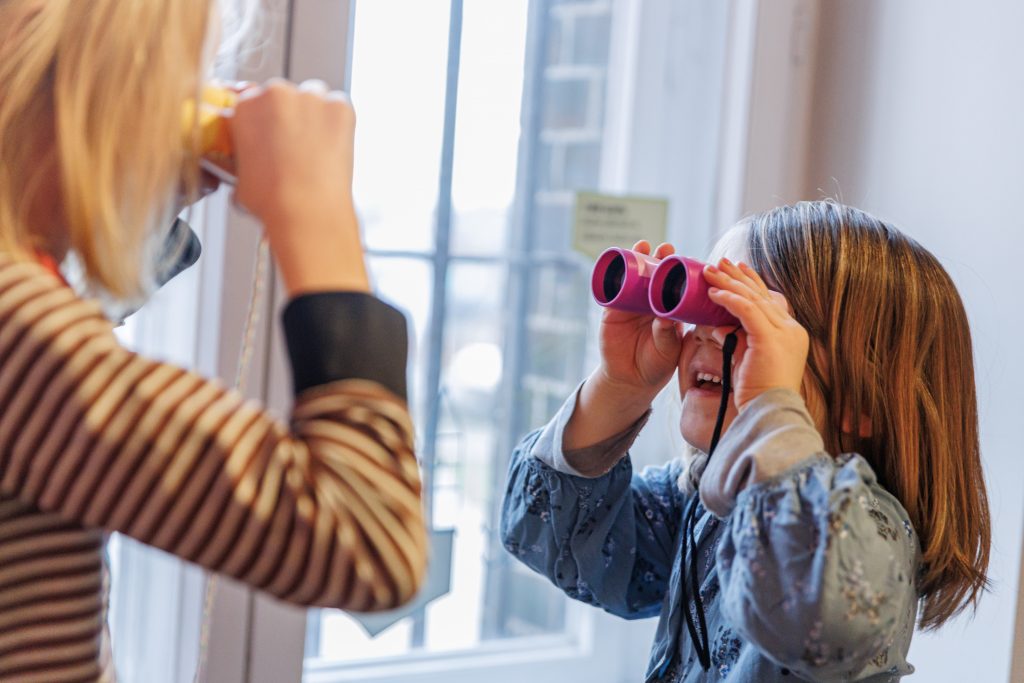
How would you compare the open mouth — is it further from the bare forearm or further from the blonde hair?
the blonde hair

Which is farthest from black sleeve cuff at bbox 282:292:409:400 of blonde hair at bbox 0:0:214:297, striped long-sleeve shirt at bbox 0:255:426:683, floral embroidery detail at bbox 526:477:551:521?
floral embroidery detail at bbox 526:477:551:521

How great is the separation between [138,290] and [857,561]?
551 mm

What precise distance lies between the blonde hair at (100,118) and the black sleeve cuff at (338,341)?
115 mm

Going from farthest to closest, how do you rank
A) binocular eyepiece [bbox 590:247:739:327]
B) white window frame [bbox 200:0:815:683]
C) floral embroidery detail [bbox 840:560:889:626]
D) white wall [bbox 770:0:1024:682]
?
white window frame [bbox 200:0:815:683] < white wall [bbox 770:0:1024:682] < binocular eyepiece [bbox 590:247:739:327] < floral embroidery detail [bbox 840:560:889:626]

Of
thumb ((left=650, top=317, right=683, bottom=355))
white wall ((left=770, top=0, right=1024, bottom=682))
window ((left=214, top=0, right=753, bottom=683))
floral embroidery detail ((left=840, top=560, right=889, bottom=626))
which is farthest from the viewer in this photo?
window ((left=214, top=0, right=753, bottom=683))

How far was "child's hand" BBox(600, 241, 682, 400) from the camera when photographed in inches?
39.7

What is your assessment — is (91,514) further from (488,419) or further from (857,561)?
(488,419)

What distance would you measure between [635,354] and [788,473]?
9.8 inches

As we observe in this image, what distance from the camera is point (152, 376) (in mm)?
593

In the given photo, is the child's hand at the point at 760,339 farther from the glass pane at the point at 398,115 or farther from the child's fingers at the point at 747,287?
the glass pane at the point at 398,115

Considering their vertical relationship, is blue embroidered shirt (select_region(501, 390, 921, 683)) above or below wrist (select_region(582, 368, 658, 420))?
below

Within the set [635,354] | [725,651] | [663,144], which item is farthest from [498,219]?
[725,651]

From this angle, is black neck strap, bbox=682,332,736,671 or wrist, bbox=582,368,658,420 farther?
wrist, bbox=582,368,658,420

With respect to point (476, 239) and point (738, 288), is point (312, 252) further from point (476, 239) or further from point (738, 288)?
point (476, 239)
